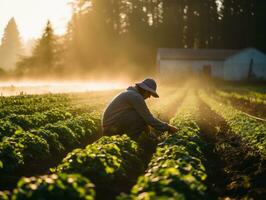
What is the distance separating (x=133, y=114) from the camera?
1070 cm

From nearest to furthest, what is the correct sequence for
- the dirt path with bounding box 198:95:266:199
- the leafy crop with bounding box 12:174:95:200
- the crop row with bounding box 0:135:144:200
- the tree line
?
the leafy crop with bounding box 12:174:95:200 < the crop row with bounding box 0:135:144:200 < the dirt path with bounding box 198:95:266:199 < the tree line

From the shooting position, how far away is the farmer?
10.4 meters

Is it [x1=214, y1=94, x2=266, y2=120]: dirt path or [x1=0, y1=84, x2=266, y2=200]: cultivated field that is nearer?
[x1=0, y1=84, x2=266, y2=200]: cultivated field

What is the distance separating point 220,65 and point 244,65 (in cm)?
347

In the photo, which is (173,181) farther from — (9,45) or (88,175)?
(9,45)

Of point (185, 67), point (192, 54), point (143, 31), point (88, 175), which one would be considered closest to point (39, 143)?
point (88, 175)

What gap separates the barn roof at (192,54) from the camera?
63.8m

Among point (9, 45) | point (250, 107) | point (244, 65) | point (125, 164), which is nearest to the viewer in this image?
point (125, 164)

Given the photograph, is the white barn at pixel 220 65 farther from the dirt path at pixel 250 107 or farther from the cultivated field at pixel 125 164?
the cultivated field at pixel 125 164

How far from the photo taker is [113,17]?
262ft

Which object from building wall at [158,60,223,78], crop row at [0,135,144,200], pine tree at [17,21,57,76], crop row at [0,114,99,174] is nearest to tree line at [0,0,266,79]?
pine tree at [17,21,57,76]

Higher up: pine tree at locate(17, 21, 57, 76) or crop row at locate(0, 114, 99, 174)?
pine tree at locate(17, 21, 57, 76)

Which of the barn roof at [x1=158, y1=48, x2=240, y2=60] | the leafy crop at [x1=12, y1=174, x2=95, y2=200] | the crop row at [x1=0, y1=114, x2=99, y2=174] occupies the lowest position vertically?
the crop row at [x1=0, y1=114, x2=99, y2=174]

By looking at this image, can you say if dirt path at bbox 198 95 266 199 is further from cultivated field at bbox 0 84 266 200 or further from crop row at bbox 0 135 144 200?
crop row at bbox 0 135 144 200
